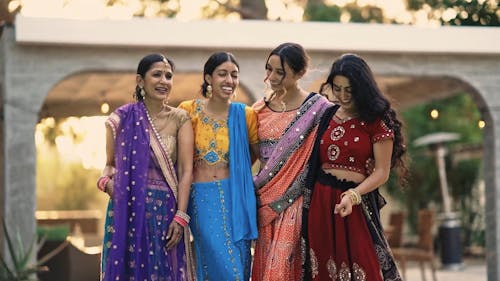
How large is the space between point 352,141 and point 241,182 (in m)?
0.64

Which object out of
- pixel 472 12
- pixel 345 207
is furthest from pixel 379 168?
Answer: pixel 472 12

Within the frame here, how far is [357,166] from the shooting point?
16.8 feet

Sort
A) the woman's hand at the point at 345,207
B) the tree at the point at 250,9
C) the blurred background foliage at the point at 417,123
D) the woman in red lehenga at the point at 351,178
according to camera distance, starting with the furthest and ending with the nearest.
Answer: the blurred background foliage at the point at 417,123, the tree at the point at 250,9, the woman in red lehenga at the point at 351,178, the woman's hand at the point at 345,207

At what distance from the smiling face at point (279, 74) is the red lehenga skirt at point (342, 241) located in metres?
0.51

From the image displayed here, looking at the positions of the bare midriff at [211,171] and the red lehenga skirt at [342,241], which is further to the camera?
the bare midriff at [211,171]

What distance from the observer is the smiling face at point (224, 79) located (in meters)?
5.29

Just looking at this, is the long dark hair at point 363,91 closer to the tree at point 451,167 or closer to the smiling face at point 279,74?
the smiling face at point 279,74

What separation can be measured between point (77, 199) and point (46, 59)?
1764 cm

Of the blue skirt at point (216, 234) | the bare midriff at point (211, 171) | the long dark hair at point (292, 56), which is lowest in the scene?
the blue skirt at point (216, 234)

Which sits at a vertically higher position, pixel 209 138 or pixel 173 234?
pixel 209 138

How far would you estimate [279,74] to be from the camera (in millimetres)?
5262

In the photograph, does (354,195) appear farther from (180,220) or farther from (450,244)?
(450,244)

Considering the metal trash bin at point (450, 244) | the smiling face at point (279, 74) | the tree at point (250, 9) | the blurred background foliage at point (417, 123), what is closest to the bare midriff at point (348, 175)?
the smiling face at point (279, 74)

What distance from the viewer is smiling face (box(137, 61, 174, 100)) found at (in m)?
5.22
